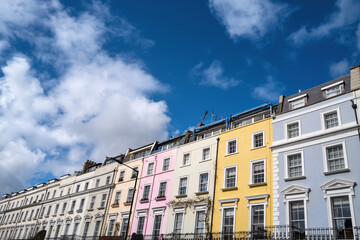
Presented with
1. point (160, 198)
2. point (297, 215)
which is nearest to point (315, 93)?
point (297, 215)

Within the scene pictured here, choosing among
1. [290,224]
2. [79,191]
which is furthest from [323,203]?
[79,191]

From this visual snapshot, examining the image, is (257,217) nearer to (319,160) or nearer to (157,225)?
(319,160)

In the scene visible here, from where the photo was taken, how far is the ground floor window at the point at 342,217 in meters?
17.9

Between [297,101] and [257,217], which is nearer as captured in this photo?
[257,217]

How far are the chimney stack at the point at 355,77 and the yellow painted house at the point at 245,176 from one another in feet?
22.3

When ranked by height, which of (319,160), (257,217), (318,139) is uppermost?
(318,139)

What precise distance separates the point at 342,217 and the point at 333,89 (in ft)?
32.0

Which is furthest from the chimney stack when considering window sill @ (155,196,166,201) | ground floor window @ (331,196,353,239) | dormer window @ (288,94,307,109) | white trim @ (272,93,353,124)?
window sill @ (155,196,166,201)

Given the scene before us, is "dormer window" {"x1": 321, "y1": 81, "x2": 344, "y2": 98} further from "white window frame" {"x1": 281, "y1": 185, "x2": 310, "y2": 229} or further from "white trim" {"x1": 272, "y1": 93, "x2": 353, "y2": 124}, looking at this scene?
"white window frame" {"x1": 281, "y1": 185, "x2": 310, "y2": 229}

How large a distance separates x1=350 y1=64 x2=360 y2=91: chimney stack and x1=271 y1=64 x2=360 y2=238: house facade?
2 centimetres

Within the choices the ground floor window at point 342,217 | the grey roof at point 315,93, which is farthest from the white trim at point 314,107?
the ground floor window at point 342,217

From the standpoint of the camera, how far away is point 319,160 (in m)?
21.2

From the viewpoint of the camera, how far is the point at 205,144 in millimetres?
30703

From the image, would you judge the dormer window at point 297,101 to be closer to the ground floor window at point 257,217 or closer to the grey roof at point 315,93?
the grey roof at point 315,93
